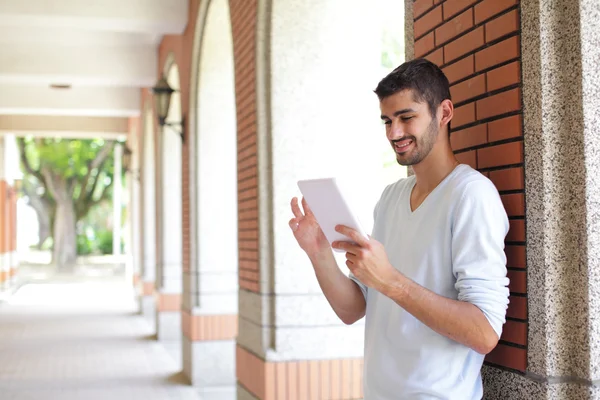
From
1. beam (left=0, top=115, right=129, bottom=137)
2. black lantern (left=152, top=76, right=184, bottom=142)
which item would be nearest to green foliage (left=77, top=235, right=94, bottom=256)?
beam (left=0, top=115, right=129, bottom=137)

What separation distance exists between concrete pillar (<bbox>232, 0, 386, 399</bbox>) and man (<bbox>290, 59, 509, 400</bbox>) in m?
2.54

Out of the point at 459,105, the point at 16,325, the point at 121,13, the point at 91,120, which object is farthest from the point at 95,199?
the point at 459,105

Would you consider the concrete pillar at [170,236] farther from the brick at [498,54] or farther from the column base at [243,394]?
the brick at [498,54]

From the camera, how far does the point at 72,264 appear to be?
31406 millimetres

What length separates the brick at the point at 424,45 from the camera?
2639mm

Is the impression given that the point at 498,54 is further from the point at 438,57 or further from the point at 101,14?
the point at 101,14

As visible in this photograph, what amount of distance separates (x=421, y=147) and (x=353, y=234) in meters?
0.36

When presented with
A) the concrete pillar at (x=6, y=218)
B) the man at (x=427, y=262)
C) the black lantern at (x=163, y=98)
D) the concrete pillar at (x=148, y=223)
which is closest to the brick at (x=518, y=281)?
the man at (x=427, y=262)

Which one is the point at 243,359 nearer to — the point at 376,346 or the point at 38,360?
the point at 376,346

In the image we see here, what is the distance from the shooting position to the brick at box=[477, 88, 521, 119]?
6.97 feet

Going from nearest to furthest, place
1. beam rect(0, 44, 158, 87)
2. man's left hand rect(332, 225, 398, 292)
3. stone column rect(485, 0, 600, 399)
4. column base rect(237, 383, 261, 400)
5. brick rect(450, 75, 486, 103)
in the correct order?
man's left hand rect(332, 225, 398, 292) < stone column rect(485, 0, 600, 399) < brick rect(450, 75, 486, 103) < column base rect(237, 383, 261, 400) < beam rect(0, 44, 158, 87)

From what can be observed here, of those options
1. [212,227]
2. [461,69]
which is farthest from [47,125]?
[461,69]

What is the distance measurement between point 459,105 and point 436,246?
638 mm

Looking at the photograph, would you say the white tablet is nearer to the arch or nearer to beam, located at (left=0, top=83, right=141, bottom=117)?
the arch
